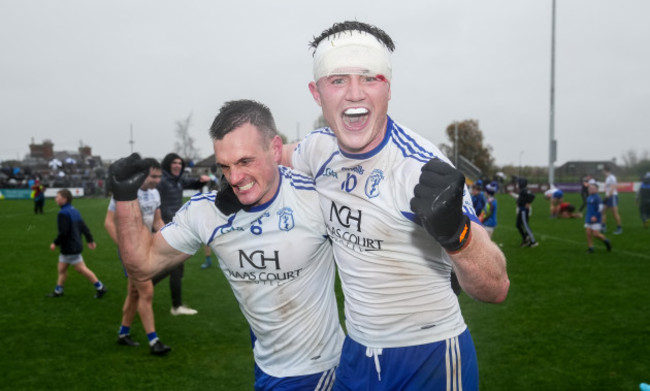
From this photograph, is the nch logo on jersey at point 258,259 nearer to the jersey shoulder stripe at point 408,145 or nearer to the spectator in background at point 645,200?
the jersey shoulder stripe at point 408,145

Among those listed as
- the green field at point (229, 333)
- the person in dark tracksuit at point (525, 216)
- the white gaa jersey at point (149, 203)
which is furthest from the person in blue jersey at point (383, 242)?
the person in dark tracksuit at point (525, 216)

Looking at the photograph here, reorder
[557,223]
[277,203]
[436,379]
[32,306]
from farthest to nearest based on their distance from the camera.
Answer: [557,223] → [32,306] → [277,203] → [436,379]

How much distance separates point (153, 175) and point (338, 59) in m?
5.34

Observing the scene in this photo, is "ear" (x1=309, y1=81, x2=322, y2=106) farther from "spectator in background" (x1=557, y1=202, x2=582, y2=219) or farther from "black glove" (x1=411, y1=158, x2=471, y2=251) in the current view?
"spectator in background" (x1=557, y1=202, x2=582, y2=219)

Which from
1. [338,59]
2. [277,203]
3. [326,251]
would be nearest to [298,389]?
[326,251]

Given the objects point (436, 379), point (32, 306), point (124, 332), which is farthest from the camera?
point (32, 306)

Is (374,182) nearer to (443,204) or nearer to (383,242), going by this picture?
(383,242)

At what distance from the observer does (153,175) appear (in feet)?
24.4

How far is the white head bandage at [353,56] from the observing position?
2.69 meters

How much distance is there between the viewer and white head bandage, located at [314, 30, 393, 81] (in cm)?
269

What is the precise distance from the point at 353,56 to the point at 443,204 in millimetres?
1029

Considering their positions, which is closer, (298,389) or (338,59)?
(338,59)

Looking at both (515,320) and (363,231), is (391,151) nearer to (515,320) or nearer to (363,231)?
(363,231)

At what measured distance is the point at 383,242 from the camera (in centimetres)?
262
